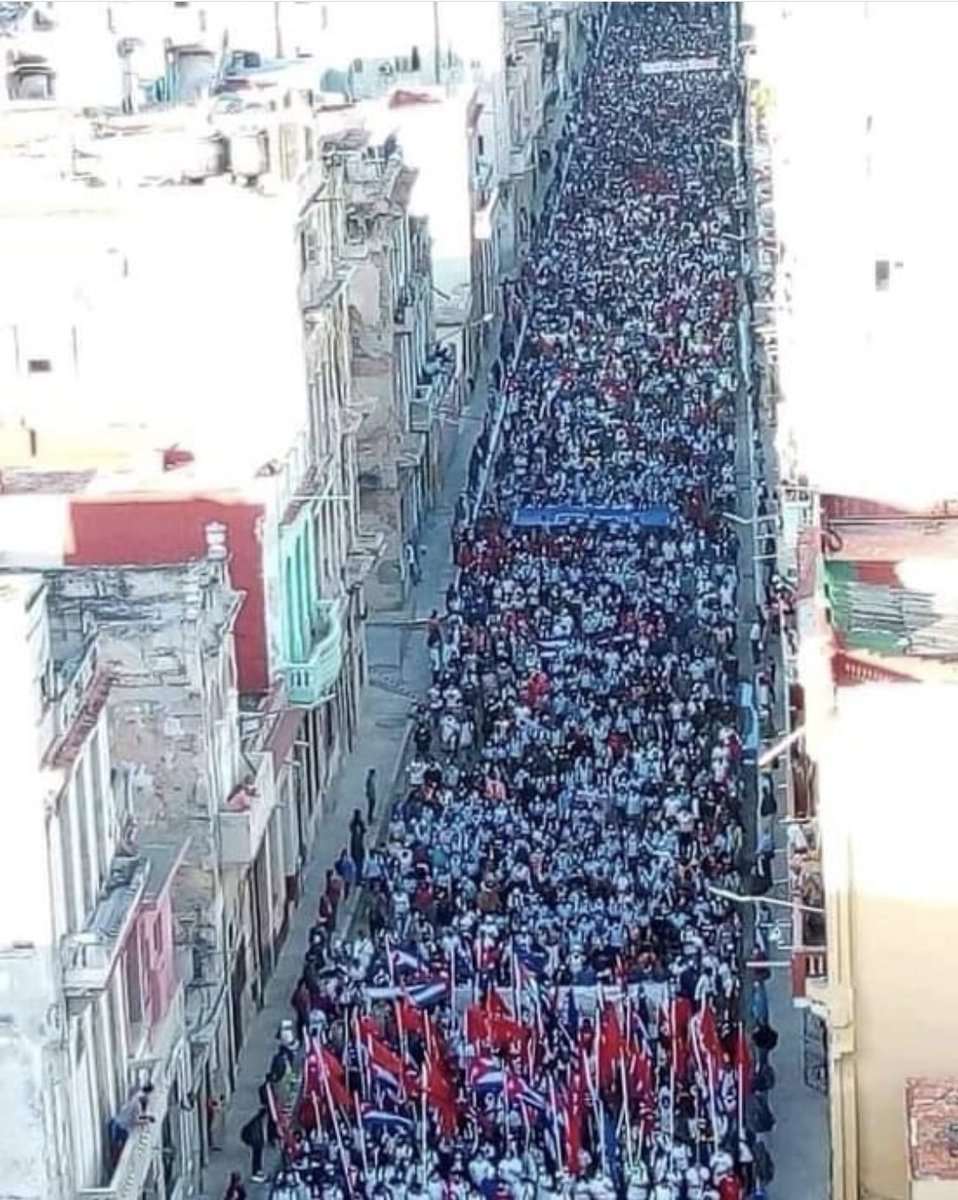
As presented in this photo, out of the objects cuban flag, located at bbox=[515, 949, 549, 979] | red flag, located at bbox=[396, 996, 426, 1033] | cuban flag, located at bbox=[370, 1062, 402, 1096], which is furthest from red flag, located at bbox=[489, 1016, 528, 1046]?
cuban flag, located at bbox=[515, 949, 549, 979]

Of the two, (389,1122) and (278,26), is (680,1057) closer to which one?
(389,1122)

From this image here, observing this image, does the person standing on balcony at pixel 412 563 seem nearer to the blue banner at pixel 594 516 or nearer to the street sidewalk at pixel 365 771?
the street sidewalk at pixel 365 771

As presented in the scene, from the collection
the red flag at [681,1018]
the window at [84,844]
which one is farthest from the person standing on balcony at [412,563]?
the window at [84,844]

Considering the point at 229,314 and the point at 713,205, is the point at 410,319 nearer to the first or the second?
the point at 229,314

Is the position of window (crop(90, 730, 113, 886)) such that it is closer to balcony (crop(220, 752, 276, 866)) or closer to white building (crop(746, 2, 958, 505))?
balcony (crop(220, 752, 276, 866))

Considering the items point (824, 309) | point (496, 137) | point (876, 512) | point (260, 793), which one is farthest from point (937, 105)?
point (496, 137)
